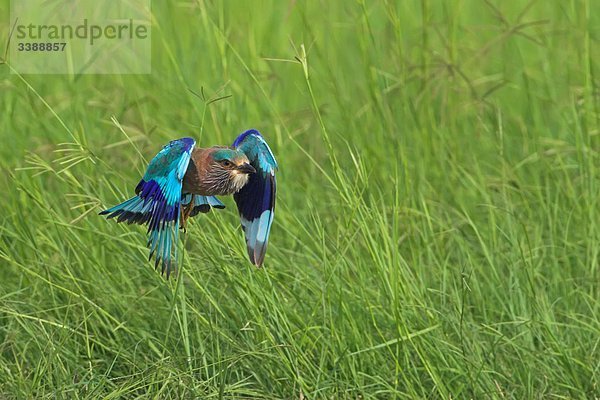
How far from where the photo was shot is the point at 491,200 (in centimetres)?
453

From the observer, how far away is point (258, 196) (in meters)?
2.80

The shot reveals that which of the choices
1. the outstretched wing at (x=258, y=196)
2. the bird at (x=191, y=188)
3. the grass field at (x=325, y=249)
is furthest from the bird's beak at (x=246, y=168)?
the grass field at (x=325, y=249)

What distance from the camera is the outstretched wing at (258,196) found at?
274 cm

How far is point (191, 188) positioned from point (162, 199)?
0.10 metres

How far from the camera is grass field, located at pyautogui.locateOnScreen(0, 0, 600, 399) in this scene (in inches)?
133

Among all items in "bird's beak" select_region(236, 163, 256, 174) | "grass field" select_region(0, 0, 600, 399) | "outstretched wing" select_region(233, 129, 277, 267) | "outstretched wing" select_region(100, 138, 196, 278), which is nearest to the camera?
"outstretched wing" select_region(100, 138, 196, 278)

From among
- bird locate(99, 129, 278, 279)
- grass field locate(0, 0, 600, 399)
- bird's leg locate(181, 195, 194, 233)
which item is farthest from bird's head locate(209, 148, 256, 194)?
grass field locate(0, 0, 600, 399)

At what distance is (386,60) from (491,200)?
1341 mm

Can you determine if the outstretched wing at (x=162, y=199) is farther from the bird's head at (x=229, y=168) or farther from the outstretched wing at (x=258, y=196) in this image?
the outstretched wing at (x=258, y=196)

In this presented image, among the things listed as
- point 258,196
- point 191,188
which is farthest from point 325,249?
point 191,188

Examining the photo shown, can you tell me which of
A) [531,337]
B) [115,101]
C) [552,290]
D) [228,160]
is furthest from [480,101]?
[228,160]

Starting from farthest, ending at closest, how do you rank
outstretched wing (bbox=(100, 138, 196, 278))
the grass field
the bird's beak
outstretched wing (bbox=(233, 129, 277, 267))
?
the grass field < outstretched wing (bbox=(233, 129, 277, 267)) < the bird's beak < outstretched wing (bbox=(100, 138, 196, 278))

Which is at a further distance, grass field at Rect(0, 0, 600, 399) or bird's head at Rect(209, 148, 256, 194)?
grass field at Rect(0, 0, 600, 399)

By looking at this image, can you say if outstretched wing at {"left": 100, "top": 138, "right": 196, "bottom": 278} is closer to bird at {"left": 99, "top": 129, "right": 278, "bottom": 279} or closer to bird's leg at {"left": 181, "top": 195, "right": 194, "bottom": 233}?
bird at {"left": 99, "top": 129, "right": 278, "bottom": 279}
